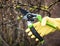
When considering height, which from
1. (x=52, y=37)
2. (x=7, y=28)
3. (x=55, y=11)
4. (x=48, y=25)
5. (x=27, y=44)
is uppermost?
(x=48, y=25)

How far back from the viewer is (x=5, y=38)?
373 centimetres

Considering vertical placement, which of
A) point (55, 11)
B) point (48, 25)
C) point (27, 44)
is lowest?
point (27, 44)

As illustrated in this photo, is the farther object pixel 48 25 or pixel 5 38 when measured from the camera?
pixel 5 38

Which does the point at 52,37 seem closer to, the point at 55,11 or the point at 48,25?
the point at 55,11

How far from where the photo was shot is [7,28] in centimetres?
367

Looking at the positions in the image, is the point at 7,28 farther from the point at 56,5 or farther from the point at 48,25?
the point at 48,25

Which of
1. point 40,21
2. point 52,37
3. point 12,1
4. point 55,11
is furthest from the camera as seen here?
point 12,1

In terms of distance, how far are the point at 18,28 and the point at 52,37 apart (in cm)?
133

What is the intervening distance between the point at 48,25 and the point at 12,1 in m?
1.93

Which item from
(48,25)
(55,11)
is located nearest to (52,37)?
(55,11)

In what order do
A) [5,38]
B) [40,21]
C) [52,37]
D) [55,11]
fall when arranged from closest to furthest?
[40,21] → [52,37] → [55,11] → [5,38]

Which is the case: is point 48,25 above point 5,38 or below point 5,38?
above

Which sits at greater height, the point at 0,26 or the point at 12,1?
the point at 12,1

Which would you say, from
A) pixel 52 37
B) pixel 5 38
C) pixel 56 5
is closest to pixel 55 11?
pixel 56 5
